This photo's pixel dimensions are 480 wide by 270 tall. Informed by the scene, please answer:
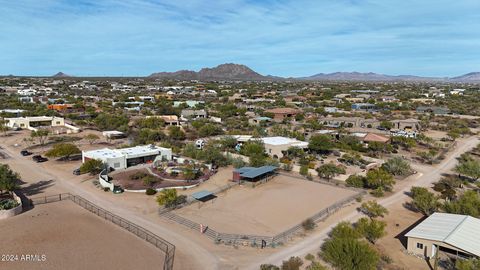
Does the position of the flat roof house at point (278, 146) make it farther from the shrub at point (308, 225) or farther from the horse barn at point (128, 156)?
the shrub at point (308, 225)

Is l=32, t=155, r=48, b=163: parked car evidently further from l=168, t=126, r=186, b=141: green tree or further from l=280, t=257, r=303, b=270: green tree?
l=280, t=257, r=303, b=270: green tree

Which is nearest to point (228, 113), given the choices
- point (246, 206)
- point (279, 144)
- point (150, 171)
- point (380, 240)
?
point (279, 144)

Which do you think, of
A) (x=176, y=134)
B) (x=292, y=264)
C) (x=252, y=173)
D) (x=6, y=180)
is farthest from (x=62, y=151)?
(x=292, y=264)

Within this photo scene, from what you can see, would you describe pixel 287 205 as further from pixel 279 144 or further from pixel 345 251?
pixel 279 144

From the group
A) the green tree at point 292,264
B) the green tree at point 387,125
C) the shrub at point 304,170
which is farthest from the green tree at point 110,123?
the green tree at point 292,264

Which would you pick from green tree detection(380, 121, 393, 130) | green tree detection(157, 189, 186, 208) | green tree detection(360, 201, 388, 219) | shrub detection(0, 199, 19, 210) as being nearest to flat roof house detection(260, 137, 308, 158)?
green tree detection(360, 201, 388, 219)

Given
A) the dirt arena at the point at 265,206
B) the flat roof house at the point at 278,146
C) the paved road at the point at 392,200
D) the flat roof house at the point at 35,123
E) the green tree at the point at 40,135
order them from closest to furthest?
the paved road at the point at 392,200
the dirt arena at the point at 265,206
the flat roof house at the point at 278,146
the green tree at the point at 40,135
the flat roof house at the point at 35,123

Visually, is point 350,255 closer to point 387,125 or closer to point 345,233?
point 345,233
